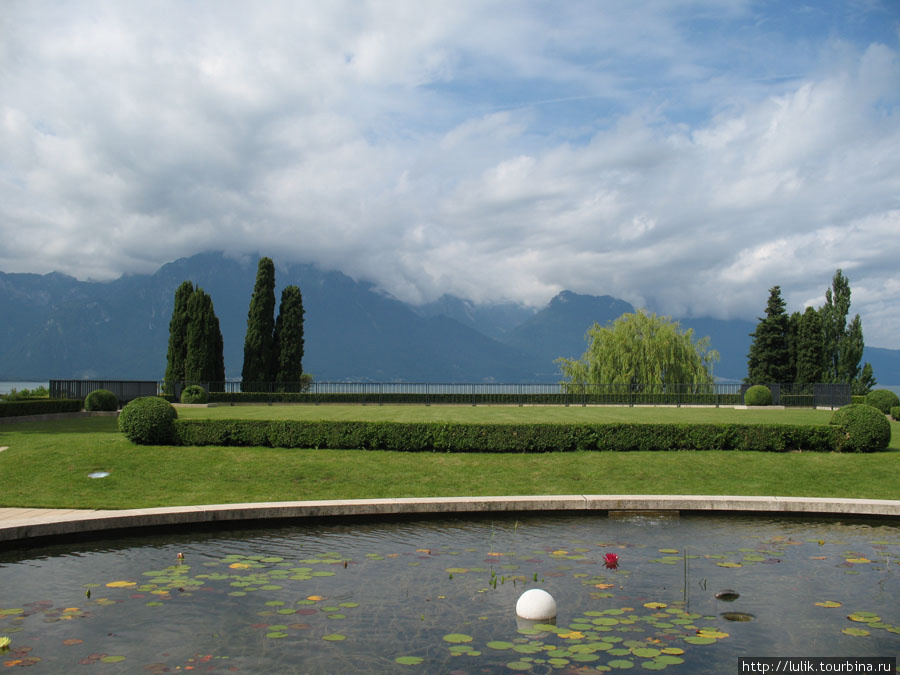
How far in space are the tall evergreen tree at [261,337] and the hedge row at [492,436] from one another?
108 ft

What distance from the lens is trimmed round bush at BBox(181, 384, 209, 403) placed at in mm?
42844

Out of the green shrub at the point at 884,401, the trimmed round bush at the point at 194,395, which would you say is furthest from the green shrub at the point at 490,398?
the green shrub at the point at 884,401

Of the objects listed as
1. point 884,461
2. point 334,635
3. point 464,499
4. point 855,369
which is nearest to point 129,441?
point 464,499

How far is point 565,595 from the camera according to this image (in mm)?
7609

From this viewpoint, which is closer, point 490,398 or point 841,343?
point 490,398

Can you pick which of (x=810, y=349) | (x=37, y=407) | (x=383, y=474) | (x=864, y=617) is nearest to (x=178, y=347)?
(x=37, y=407)

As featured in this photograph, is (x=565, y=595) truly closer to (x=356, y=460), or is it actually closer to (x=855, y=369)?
(x=356, y=460)

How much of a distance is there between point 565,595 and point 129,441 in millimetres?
13866

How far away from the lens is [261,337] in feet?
166

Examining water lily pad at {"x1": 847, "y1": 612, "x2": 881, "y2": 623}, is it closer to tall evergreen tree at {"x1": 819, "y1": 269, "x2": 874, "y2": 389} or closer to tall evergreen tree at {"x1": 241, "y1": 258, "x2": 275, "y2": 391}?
tall evergreen tree at {"x1": 241, "y1": 258, "x2": 275, "y2": 391}

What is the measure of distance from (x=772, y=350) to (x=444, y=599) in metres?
52.9

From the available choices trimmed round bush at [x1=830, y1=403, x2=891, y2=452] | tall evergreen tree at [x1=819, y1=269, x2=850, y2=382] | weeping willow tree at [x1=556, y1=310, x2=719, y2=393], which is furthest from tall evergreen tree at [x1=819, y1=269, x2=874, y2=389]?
trimmed round bush at [x1=830, y1=403, x2=891, y2=452]

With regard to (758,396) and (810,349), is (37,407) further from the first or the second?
(810,349)

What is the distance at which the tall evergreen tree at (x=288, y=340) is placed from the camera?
51500 mm
